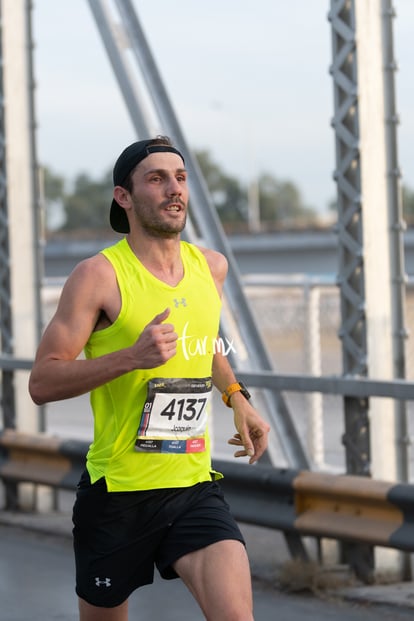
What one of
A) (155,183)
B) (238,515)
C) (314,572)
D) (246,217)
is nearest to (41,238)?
(238,515)

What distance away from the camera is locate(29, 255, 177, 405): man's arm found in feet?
12.7

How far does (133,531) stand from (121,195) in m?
1.05

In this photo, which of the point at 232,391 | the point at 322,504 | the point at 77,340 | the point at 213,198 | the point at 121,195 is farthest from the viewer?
the point at 213,198

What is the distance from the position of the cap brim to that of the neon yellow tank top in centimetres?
16

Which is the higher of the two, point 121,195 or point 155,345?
point 121,195

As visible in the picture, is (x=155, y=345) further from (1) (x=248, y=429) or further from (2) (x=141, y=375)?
(1) (x=248, y=429)

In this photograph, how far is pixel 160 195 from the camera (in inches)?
160

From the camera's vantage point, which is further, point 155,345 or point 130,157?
point 130,157

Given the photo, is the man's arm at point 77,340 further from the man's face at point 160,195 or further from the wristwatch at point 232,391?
the wristwatch at point 232,391

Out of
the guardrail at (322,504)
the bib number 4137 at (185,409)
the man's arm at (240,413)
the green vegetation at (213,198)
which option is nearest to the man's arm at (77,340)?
the bib number 4137 at (185,409)

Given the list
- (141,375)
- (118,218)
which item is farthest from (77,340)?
(118,218)

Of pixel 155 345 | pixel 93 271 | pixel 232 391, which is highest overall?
pixel 93 271

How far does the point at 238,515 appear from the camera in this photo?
6.70 m

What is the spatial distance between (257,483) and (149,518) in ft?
8.35
